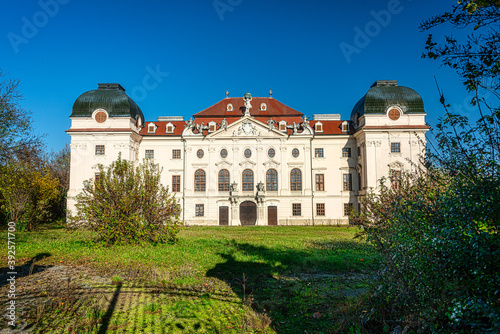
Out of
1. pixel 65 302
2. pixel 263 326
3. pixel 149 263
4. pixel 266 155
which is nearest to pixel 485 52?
pixel 263 326

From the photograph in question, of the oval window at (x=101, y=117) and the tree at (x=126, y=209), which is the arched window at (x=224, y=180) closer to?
the oval window at (x=101, y=117)

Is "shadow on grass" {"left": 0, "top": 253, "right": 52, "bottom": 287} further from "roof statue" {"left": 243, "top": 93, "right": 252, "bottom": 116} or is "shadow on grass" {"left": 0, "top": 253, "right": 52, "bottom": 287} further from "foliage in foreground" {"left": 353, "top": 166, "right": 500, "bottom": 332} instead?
"roof statue" {"left": 243, "top": 93, "right": 252, "bottom": 116}

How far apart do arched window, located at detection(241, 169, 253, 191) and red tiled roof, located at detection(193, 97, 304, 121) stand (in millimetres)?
7223

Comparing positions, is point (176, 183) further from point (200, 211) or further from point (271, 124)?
point (271, 124)

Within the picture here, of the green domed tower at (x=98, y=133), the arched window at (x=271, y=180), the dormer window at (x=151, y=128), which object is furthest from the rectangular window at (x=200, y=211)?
the dormer window at (x=151, y=128)

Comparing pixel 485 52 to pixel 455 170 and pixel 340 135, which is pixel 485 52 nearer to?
pixel 455 170

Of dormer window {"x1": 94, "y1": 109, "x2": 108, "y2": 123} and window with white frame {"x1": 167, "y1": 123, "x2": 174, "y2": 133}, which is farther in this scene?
window with white frame {"x1": 167, "y1": 123, "x2": 174, "y2": 133}

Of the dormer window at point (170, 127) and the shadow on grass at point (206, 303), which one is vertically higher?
the dormer window at point (170, 127)

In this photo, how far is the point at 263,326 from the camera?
6.16 m

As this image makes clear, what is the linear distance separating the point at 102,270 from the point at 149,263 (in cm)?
161

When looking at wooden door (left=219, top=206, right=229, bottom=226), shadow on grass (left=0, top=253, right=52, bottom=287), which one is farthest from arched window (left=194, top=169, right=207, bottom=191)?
shadow on grass (left=0, top=253, right=52, bottom=287)

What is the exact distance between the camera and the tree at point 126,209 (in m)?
14.8

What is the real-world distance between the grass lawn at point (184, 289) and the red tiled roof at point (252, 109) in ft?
87.4

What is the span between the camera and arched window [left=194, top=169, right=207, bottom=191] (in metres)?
36.8
